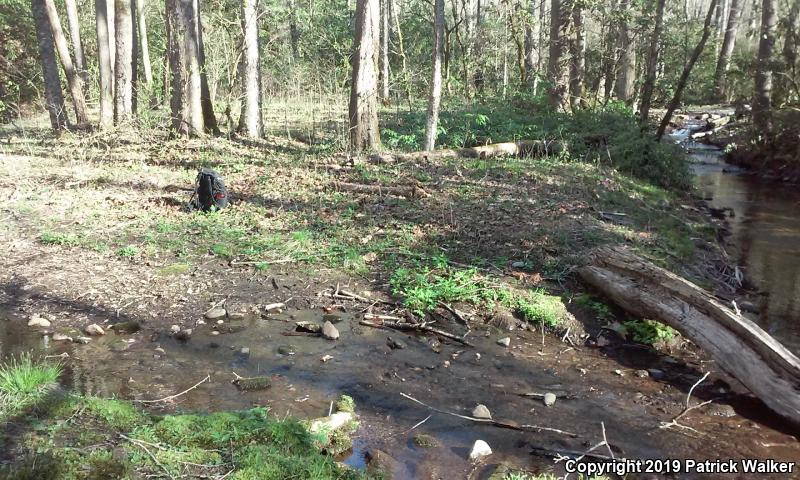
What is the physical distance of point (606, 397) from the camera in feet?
16.3

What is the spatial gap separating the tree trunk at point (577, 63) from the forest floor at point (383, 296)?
663 cm

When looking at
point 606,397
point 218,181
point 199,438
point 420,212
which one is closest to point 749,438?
point 606,397

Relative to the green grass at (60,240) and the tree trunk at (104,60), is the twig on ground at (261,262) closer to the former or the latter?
the green grass at (60,240)

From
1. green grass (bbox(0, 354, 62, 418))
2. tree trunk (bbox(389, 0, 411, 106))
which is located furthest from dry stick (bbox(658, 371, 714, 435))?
tree trunk (bbox(389, 0, 411, 106))

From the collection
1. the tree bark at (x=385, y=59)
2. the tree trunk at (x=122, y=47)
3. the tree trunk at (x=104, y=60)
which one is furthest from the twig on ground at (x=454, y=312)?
the tree trunk at (x=104, y=60)

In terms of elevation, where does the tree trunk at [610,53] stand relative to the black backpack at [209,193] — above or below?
above

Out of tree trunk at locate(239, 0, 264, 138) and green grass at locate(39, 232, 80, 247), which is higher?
tree trunk at locate(239, 0, 264, 138)

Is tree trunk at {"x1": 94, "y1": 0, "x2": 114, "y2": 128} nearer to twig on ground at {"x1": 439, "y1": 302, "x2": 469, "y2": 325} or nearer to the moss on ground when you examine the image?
twig on ground at {"x1": 439, "y1": 302, "x2": 469, "y2": 325}

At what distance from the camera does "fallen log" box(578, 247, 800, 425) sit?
14.9 feet

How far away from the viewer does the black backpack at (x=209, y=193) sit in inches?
340

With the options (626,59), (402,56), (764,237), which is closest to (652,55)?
(626,59)

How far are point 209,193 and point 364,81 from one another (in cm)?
496

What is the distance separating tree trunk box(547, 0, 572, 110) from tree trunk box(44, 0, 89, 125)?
42.7ft

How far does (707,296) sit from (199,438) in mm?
4441
